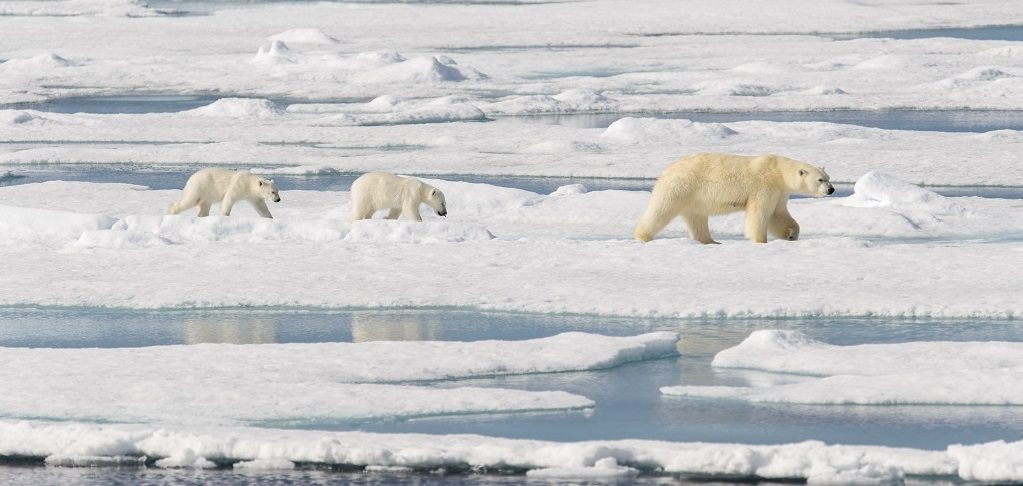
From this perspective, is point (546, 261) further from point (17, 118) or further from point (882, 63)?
point (882, 63)

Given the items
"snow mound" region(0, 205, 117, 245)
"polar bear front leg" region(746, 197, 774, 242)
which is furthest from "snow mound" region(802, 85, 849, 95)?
"snow mound" region(0, 205, 117, 245)

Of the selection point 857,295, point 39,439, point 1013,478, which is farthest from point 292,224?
point 1013,478

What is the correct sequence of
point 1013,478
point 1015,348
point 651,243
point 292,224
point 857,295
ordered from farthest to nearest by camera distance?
1. point 292,224
2. point 651,243
3. point 857,295
4. point 1015,348
5. point 1013,478

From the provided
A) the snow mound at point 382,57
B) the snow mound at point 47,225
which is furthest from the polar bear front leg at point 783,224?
the snow mound at point 382,57

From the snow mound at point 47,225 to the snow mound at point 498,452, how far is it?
201 inches

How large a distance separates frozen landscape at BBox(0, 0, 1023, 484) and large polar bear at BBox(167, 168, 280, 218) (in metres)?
0.54

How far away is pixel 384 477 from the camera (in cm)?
533

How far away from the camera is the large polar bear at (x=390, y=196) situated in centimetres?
1102

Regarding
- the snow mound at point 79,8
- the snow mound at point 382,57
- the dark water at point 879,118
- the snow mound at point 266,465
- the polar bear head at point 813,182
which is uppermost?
the snow mound at point 79,8

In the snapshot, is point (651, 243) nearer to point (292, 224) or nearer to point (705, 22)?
point (292, 224)

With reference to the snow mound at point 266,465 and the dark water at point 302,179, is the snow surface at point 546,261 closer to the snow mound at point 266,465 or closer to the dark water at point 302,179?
the dark water at point 302,179

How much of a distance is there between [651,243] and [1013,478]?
16.0 ft

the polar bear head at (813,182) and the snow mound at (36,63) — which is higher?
the snow mound at (36,63)

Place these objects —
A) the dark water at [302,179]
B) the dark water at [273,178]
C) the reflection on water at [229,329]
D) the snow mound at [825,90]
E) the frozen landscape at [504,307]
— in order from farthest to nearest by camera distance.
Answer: the snow mound at [825,90] → the dark water at [273,178] → the dark water at [302,179] → the reflection on water at [229,329] → the frozen landscape at [504,307]
